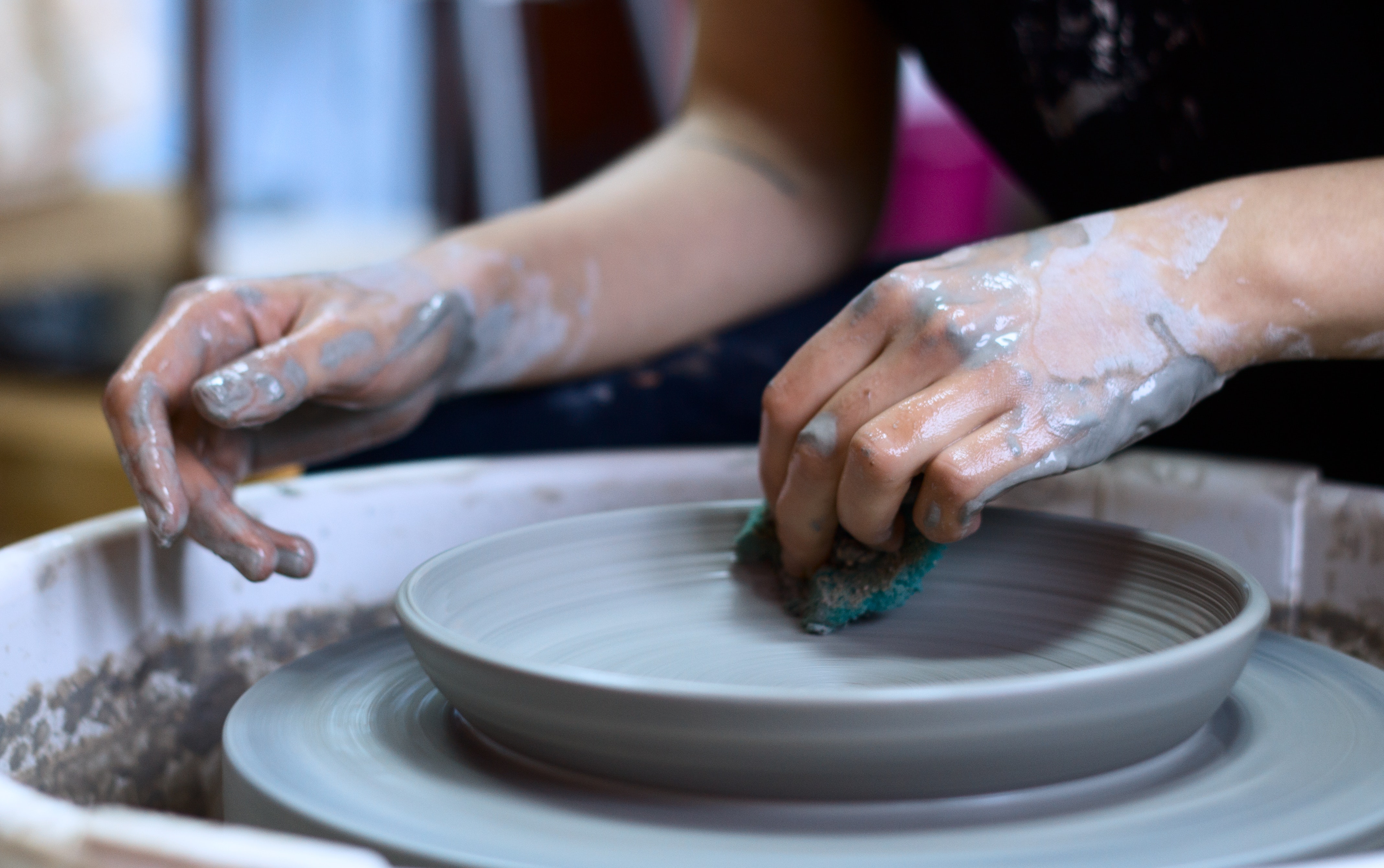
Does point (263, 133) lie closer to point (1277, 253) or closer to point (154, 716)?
point (154, 716)

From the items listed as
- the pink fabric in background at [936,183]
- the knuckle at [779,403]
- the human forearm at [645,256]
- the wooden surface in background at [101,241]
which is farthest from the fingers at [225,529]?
the pink fabric in background at [936,183]

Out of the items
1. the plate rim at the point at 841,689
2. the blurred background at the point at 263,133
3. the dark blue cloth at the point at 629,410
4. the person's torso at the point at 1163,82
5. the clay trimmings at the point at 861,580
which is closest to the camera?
the plate rim at the point at 841,689

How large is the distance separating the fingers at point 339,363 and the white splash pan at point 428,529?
99mm

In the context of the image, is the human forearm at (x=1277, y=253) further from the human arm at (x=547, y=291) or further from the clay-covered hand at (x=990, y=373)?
the human arm at (x=547, y=291)

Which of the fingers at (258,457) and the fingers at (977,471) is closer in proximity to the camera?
the fingers at (977,471)

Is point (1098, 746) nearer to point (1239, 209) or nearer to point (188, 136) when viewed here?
point (1239, 209)

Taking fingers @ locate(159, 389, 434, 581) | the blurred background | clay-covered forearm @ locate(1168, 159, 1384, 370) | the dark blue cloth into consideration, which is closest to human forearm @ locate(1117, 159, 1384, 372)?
clay-covered forearm @ locate(1168, 159, 1384, 370)

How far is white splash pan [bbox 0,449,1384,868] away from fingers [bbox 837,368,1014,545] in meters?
0.34

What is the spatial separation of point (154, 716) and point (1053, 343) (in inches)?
26.3

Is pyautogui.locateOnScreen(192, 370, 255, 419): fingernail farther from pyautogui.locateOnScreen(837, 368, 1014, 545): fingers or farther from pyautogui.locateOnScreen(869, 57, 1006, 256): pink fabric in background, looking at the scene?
pyautogui.locateOnScreen(869, 57, 1006, 256): pink fabric in background

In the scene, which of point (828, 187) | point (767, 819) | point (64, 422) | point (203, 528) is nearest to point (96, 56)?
point (64, 422)

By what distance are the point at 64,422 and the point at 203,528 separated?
83.1 inches

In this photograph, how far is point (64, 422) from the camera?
2.62 m

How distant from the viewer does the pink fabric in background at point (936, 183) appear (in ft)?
13.0
